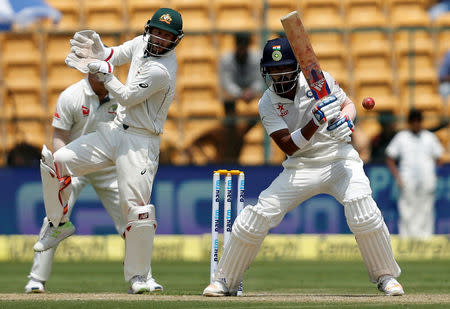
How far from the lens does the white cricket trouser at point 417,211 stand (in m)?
11.4

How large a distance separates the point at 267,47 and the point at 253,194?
5167 millimetres

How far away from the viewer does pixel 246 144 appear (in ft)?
38.1

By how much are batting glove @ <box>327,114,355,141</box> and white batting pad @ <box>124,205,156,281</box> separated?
1.35m

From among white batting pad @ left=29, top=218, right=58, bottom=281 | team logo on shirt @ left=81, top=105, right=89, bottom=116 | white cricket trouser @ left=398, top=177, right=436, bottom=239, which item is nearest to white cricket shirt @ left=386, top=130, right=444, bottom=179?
white cricket trouser @ left=398, top=177, right=436, bottom=239

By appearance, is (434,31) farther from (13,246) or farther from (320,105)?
(320,105)

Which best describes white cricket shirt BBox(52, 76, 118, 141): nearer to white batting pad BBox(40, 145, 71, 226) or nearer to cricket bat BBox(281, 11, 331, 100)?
white batting pad BBox(40, 145, 71, 226)

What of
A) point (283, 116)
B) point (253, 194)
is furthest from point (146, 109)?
point (253, 194)

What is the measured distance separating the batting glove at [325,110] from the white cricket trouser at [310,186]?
397 mm

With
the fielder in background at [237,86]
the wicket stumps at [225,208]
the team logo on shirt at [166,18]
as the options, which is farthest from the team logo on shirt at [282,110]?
the fielder in background at [237,86]

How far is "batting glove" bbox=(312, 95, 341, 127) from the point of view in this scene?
19.9 ft

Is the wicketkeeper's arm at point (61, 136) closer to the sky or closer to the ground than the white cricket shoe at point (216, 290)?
closer to the sky

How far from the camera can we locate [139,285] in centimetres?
666

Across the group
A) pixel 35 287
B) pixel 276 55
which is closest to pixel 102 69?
pixel 276 55

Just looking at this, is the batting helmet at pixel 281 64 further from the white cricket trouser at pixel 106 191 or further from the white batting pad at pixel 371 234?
the white cricket trouser at pixel 106 191
